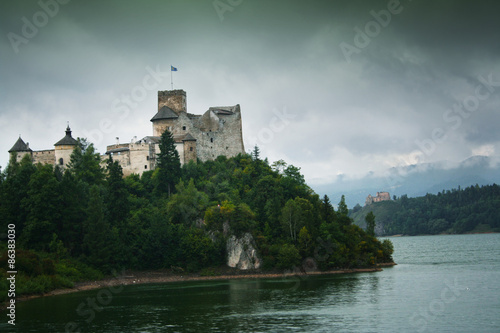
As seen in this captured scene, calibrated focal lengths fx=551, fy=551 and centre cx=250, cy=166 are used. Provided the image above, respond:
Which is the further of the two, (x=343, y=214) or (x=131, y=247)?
(x=343, y=214)

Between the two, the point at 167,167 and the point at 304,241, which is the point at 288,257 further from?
the point at 167,167

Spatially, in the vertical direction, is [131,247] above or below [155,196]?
below

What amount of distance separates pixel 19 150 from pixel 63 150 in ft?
23.4

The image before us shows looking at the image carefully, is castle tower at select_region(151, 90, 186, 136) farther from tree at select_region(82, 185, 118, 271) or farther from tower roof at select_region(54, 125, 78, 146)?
tree at select_region(82, 185, 118, 271)

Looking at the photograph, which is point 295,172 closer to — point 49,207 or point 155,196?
point 155,196

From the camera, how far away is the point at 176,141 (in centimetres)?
9531

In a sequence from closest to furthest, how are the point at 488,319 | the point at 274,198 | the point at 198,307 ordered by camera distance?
the point at 488,319
the point at 198,307
the point at 274,198

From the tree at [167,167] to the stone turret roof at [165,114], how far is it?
10792 millimetres

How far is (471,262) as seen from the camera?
96.0m

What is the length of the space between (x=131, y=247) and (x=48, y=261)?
590 inches

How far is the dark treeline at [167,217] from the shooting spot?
71.8 meters

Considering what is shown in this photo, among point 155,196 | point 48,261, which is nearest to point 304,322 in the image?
point 48,261

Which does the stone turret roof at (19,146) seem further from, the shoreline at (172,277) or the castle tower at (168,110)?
the shoreline at (172,277)

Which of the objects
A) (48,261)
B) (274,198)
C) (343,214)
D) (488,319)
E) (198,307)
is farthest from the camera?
(343,214)
